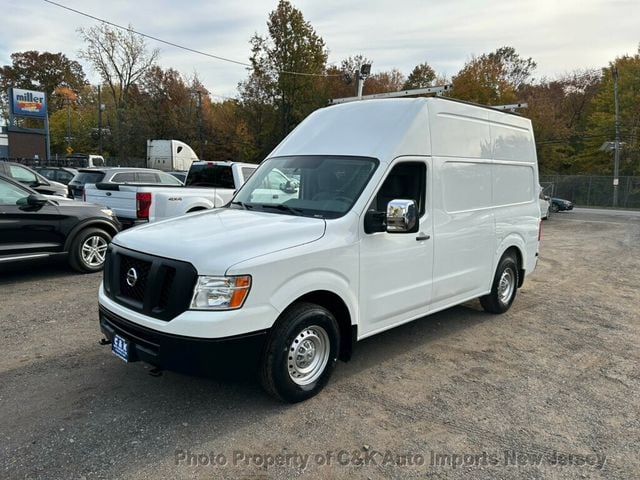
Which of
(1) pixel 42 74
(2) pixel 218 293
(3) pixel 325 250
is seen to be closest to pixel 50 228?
(2) pixel 218 293

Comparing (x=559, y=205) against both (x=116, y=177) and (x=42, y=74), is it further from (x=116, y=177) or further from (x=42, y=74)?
(x=42, y=74)

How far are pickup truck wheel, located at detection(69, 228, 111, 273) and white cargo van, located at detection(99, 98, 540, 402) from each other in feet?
13.7

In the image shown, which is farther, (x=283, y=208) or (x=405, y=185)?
(x=405, y=185)

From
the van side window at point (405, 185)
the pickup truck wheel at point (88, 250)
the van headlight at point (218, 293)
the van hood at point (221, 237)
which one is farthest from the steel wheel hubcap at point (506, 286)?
the pickup truck wheel at point (88, 250)

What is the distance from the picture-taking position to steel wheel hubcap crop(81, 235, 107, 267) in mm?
7851

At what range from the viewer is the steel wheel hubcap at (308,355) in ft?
11.8

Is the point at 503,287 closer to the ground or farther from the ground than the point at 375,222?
closer to the ground

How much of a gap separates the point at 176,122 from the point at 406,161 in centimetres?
4795

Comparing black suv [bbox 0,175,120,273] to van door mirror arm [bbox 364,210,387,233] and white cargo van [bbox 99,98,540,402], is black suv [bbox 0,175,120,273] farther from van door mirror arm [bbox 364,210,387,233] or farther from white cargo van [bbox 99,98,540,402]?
van door mirror arm [bbox 364,210,387,233]

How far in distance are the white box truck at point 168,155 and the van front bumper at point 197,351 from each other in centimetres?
2874

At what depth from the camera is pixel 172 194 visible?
9.29 m

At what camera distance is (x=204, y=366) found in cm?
315

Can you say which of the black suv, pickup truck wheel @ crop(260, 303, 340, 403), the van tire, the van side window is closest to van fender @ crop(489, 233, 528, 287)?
the van tire

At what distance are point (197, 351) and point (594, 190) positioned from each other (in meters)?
45.8
